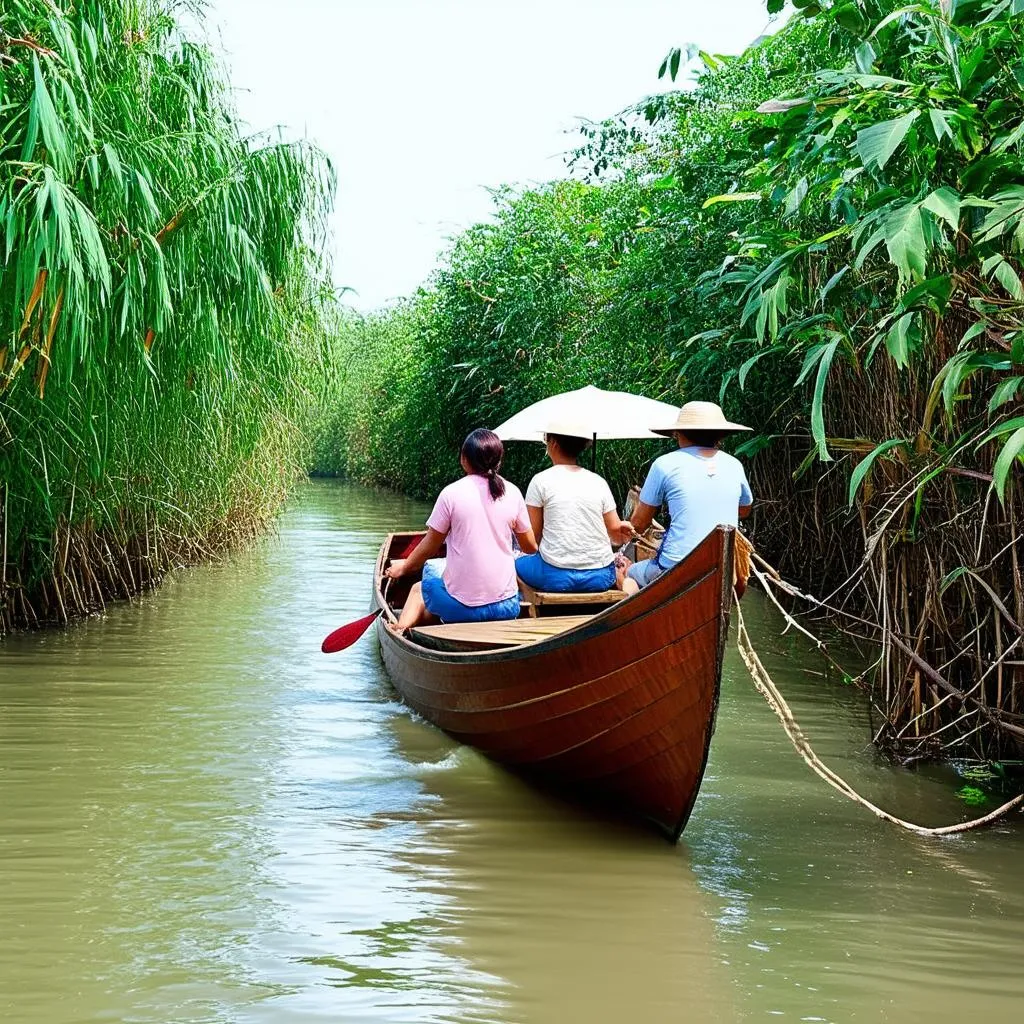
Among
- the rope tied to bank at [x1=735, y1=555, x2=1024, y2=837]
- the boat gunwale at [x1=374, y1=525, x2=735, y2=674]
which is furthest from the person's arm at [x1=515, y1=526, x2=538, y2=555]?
the rope tied to bank at [x1=735, y1=555, x2=1024, y2=837]

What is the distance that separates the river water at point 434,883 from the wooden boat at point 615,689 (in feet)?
0.70

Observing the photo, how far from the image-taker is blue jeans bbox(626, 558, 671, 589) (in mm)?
6464

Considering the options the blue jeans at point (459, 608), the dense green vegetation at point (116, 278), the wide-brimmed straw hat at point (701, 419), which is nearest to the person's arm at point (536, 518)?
the blue jeans at point (459, 608)

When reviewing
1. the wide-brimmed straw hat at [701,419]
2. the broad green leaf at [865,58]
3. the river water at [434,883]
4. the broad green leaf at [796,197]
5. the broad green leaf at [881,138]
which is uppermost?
the broad green leaf at [865,58]

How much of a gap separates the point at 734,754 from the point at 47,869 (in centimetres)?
356

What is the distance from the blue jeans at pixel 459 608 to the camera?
6840 millimetres

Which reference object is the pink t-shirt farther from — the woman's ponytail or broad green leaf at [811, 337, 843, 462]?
broad green leaf at [811, 337, 843, 462]

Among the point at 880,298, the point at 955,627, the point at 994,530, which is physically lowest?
the point at 955,627

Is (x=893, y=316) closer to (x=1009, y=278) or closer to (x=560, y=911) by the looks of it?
(x=1009, y=278)

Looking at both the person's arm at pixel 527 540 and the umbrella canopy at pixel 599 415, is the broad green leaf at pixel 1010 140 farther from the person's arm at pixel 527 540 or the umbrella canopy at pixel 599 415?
the umbrella canopy at pixel 599 415

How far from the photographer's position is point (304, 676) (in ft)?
29.8

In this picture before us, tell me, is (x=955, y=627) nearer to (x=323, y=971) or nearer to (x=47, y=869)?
(x=323, y=971)

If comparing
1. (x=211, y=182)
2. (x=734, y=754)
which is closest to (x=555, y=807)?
(x=734, y=754)

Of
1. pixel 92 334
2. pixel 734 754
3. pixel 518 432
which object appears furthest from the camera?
pixel 518 432
